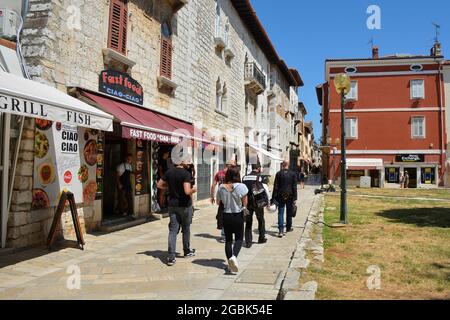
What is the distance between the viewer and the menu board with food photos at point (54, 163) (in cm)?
757

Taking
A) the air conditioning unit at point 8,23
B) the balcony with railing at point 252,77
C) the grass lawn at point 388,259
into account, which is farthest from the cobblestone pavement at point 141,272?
the balcony with railing at point 252,77

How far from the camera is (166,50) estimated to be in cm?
1314

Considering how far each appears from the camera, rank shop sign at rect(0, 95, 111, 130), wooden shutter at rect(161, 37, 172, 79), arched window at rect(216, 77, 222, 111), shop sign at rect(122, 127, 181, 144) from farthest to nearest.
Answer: arched window at rect(216, 77, 222, 111) → wooden shutter at rect(161, 37, 172, 79) → shop sign at rect(122, 127, 181, 144) → shop sign at rect(0, 95, 111, 130)

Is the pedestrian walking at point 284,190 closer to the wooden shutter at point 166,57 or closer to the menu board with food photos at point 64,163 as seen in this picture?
the menu board with food photos at point 64,163

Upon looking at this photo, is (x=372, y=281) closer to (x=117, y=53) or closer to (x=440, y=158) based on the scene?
(x=117, y=53)

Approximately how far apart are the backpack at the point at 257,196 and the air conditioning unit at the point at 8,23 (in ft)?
17.6

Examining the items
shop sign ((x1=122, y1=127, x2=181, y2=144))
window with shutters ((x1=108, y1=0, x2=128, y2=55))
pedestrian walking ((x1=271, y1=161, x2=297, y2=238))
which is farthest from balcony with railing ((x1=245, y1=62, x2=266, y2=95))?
pedestrian walking ((x1=271, y1=161, x2=297, y2=238))

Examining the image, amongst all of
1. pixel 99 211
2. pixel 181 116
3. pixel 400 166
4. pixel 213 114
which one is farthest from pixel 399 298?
pixel 400 166

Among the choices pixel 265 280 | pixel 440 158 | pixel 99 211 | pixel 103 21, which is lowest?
pixel 265 280

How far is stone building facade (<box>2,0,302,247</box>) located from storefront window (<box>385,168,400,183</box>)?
12.9m

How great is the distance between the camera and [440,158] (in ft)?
111

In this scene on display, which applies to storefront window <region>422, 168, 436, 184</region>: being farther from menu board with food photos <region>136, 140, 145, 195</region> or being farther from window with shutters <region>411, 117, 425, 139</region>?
menu board with food photos <region>136, 140, 145, 195</region>

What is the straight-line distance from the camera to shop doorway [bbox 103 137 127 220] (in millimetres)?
11578

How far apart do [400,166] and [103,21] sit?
101 ft
